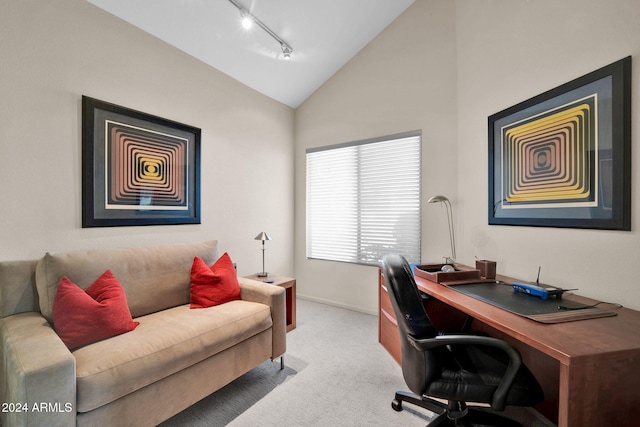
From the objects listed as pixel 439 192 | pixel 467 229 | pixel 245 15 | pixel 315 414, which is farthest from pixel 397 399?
pixel 245 15

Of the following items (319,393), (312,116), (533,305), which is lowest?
(319,393)

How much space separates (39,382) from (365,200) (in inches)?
118

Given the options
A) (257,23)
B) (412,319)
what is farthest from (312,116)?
(412,319)

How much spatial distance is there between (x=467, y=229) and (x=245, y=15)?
110 inches

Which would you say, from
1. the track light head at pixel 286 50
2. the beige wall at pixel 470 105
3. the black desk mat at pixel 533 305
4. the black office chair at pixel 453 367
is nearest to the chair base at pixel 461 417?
the black office chair at pixel 453 367

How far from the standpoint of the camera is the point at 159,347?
1.47 meters

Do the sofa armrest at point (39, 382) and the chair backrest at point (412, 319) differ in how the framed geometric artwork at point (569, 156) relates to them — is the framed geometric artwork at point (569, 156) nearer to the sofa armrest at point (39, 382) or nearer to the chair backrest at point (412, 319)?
the chair backrest at point (412, 319)

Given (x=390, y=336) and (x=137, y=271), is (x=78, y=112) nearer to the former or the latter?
(x=137, y=271)

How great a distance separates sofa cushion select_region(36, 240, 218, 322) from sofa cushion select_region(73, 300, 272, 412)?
0.45 ft

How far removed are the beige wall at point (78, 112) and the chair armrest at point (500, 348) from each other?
232 cm

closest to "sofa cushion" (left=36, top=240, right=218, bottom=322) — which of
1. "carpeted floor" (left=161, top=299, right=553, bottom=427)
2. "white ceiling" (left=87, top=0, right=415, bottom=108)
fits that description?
"carpeted floor" (left=161, top=299, right=553, bottom=427)

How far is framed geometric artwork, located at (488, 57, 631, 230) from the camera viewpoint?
1386 mm

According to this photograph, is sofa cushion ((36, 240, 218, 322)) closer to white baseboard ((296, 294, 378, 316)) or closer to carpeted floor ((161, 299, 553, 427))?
carpeted floor ((161, 299, 553, 427))

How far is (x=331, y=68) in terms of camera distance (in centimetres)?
350
